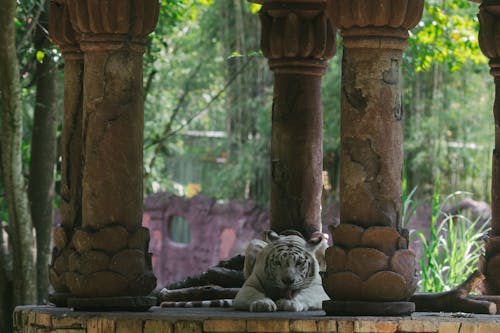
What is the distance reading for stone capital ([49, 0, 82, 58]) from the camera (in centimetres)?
1028

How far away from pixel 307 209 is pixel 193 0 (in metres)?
11.8

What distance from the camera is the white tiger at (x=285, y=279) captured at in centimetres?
939

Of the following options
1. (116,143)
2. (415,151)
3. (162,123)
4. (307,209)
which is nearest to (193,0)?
(162,123)

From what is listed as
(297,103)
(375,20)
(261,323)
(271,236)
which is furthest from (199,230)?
(261,323)

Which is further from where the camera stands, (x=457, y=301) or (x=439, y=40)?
(x=439, y=40)

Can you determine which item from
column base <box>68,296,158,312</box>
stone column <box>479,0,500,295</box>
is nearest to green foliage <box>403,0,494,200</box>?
stone column <box>479,0,500,295</box>

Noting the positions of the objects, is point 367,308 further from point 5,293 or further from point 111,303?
point 5,293

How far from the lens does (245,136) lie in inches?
1272

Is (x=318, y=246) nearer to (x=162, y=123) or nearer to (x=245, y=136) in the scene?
(x=162, y=123)

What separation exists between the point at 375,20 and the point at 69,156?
9.00ft

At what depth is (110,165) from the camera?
30.0 feet

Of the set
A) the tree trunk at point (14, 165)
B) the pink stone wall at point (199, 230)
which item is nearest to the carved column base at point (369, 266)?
the tree trunk at point (14, 165)

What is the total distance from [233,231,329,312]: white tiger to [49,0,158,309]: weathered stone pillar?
73 cm

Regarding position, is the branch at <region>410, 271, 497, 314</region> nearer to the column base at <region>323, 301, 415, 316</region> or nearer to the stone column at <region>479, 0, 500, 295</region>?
the column base at <region>323, 301, 415, 316</region>
